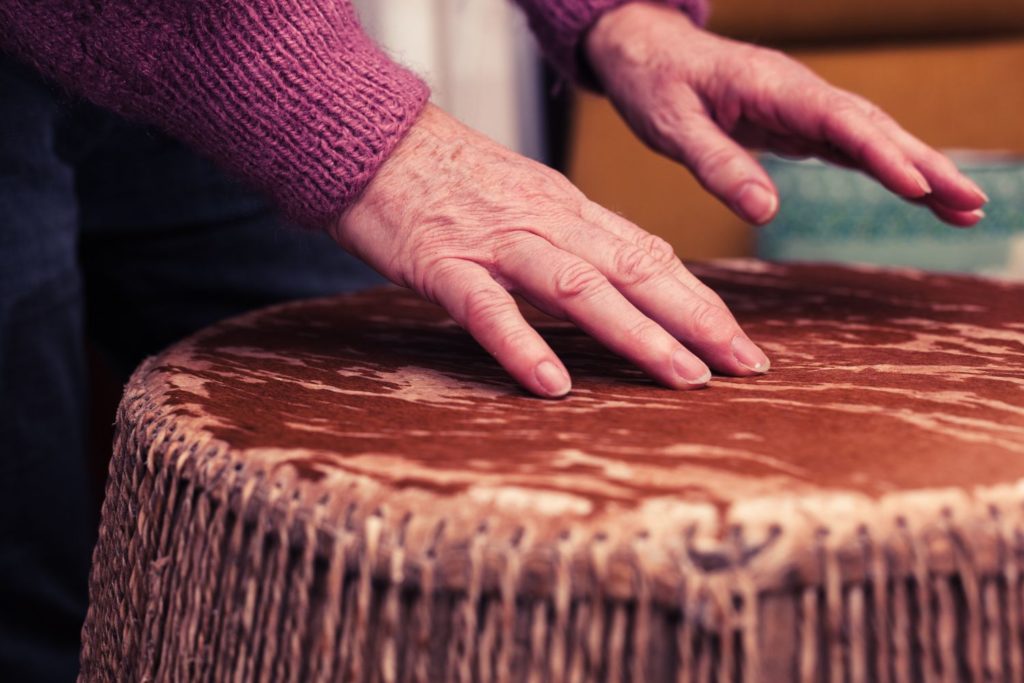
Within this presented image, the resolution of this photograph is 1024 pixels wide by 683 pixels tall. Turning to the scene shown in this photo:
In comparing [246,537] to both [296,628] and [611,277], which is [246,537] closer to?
[296,628]

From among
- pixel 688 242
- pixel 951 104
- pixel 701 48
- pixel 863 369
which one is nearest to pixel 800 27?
pixel 951 104

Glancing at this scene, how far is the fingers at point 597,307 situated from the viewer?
0.49 metres

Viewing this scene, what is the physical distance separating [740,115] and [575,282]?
0.36 meters

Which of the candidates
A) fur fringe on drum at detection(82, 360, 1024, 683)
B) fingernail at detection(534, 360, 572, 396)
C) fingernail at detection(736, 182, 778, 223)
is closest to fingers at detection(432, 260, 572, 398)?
fingernail at detection(534, 360, 572, 396)

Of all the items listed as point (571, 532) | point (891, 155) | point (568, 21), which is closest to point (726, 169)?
point (891, 155)

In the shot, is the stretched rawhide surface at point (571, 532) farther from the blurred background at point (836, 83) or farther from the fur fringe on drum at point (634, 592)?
the blurred background at point (836, 83)

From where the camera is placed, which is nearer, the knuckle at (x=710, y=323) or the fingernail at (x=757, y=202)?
the knuckle at (x=710, y=323)

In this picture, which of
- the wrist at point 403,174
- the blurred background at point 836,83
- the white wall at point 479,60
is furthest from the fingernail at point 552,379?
the white wall at point 479,60

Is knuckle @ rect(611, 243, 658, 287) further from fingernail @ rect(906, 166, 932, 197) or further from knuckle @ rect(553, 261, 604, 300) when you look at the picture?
fingernail @ rect(906, 166, 932, 197)

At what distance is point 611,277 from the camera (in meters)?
0.53

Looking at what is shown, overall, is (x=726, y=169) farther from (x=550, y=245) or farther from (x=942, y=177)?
(x=550, y=245)

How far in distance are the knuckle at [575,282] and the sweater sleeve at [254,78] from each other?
126mm

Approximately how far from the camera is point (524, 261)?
1.73 ft

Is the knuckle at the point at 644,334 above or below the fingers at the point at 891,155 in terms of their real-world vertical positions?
below
